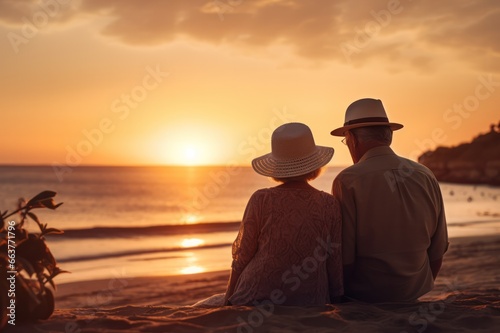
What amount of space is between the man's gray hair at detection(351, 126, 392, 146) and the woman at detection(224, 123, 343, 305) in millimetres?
435

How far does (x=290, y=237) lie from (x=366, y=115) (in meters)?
1.18

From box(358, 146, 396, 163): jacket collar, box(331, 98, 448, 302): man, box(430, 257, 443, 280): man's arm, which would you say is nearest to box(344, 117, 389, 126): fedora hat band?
box(331, 98, 448, 302): man

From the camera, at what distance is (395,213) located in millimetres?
4324

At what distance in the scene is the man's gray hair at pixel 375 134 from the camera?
4473mm

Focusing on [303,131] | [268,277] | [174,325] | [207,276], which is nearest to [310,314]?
[268,277]

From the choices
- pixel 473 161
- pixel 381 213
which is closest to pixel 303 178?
pixel 381 213

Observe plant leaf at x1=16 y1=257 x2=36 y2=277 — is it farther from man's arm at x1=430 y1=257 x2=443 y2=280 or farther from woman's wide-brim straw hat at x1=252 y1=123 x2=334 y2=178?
man's arm at x1=430 y1=257 x2=443 y2=280

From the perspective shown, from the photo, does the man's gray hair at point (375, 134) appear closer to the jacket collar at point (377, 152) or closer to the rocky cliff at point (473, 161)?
the jacket collar at point (377, 152)

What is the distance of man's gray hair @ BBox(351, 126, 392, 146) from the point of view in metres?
4.47

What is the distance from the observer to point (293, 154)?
416cm

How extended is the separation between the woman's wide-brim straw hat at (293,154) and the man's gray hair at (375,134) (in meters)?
0.39

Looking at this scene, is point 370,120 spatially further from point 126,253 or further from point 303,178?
point 126,253

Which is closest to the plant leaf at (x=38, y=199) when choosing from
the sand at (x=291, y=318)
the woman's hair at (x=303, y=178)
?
the sand at (x=291, y=318)

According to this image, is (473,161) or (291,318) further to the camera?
(473,161)
